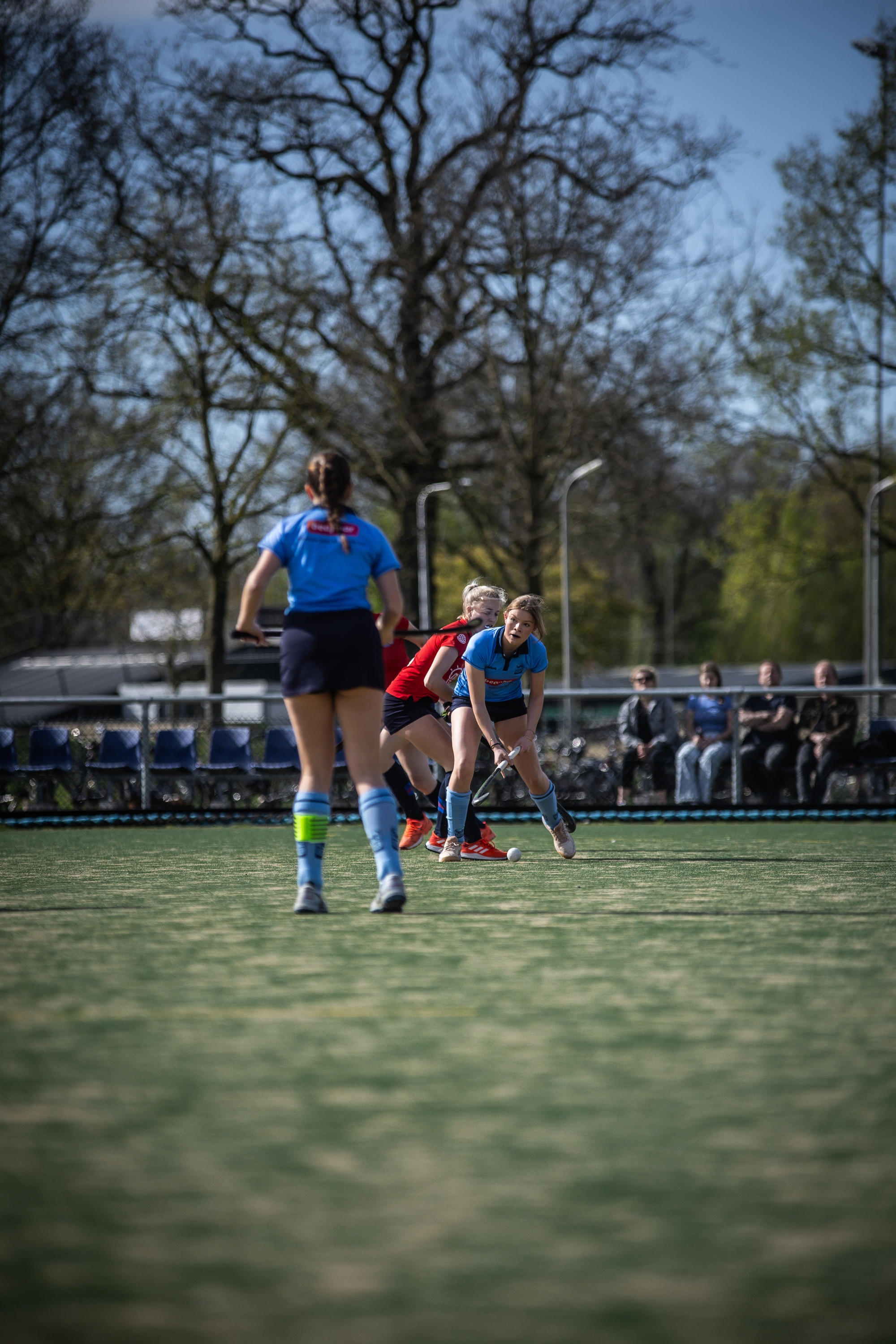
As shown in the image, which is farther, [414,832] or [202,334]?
[202,334]

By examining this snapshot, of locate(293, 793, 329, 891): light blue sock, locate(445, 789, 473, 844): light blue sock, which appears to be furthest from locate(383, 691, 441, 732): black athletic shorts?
locate(293, 793, 329, 891): light blue sock

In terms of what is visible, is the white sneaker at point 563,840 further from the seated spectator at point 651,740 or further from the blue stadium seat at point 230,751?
the blue stadium seat at point 230,751

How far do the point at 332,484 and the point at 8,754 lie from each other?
9.38 m

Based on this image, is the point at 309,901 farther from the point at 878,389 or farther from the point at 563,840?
the point at 878,389

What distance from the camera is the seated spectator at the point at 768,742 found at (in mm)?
14414

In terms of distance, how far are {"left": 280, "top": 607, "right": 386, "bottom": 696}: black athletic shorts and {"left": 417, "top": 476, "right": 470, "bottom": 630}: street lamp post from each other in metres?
16.2

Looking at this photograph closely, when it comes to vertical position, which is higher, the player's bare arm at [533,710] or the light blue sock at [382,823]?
the player's bare arm at [533,710]

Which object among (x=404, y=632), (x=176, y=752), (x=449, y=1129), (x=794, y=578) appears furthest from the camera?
(x=794, y=578)

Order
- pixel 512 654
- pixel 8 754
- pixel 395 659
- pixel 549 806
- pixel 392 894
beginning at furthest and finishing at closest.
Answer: pixel 8 754 → pixel 395 659 → pixel 549 806 → pixel 512 654 → pixel 392 894

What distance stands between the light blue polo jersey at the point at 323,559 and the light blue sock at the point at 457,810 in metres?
3.23

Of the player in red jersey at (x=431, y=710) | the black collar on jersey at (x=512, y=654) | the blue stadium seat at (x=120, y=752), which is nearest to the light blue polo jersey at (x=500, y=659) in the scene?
the black collar on jersey at (x=512, y=654)

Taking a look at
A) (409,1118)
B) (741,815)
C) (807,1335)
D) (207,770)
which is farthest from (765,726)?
(807,1335)

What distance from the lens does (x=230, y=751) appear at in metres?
15.9

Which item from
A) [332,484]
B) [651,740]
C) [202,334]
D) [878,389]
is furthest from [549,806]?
[878,389]
